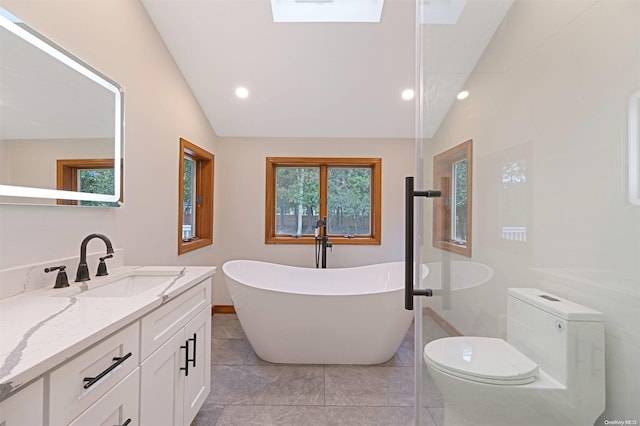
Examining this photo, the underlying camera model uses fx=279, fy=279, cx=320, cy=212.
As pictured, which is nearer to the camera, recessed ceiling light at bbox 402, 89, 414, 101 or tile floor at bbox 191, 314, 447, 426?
tile floor at bbox 191, 314, 447, 426

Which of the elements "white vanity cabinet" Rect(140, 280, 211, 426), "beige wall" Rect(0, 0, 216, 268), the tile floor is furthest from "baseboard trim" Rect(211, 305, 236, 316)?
"white vanity cabinet" Rect(140, 280, 211, 426)

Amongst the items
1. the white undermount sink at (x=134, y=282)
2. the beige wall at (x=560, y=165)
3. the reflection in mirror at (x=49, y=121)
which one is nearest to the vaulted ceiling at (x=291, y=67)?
the reflection in mirror at (x=49, y=121)

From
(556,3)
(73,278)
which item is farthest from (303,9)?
(73,278)

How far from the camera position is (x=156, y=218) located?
Answer: 2.18 meters

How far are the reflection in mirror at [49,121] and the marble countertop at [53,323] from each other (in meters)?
0.43

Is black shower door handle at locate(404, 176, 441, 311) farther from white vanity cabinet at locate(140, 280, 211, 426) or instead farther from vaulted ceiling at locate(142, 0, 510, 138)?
vaulted ceiling at locate(142, 0, 510, 138)

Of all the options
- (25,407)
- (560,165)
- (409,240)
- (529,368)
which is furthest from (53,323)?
(560,165)

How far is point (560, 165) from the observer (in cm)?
112

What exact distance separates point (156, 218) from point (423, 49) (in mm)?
2123

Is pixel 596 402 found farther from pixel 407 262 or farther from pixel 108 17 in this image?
pixel 108 17

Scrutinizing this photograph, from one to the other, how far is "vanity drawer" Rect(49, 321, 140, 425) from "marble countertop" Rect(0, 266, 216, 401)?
41 millimetres

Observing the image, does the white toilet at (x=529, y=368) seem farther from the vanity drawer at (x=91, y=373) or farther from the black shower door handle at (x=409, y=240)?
the vanity drawer at (x=91, y=373)

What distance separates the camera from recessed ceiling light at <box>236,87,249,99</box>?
107 inches

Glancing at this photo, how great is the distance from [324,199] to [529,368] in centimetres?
258
